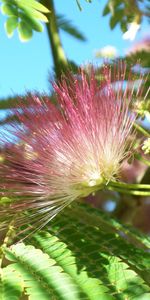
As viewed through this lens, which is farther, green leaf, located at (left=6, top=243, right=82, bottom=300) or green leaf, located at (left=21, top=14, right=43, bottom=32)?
green leaf, located at (left=21, top=14, right=43, bottom=32)

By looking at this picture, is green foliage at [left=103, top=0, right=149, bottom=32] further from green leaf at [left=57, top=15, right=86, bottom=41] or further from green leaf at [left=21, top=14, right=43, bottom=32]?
green leaf at [left=21, top=14, right=43, bottom=32]

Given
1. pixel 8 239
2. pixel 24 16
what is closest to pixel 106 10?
pixel 24 16

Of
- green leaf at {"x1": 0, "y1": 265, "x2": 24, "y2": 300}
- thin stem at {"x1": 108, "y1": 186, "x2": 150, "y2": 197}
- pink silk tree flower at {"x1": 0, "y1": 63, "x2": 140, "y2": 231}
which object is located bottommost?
green leaf at {"x1": 0, "y1": 265, "x2": 24, "y2": 300}

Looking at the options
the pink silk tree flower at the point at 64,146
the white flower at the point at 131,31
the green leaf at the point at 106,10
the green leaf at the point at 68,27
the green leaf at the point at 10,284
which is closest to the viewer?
the green leaf at the point at 10,284

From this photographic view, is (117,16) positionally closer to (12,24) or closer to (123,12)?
(123,12)

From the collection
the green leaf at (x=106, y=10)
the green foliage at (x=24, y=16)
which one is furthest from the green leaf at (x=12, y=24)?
the green leaf at (x=106, y=10)

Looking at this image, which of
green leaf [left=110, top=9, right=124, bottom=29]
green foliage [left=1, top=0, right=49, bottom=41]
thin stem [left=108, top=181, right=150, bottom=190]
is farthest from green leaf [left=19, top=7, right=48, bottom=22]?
green leaf [left=110, top=9, right=124, bottom=29]

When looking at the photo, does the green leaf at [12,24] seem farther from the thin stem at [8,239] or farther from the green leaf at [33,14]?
the thin stem at [8,239]
